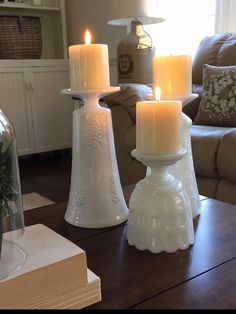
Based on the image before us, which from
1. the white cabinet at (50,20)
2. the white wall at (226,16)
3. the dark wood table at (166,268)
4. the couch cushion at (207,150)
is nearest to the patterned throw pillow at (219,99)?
the couch cushion at (207,150)

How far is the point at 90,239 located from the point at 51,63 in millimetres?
2536

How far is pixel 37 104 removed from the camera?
3043 millimetres

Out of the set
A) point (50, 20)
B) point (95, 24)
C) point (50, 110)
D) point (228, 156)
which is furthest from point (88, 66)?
point (50, 20)

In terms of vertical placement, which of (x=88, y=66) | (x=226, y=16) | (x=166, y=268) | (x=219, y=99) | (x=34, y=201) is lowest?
(x=34, y=201)

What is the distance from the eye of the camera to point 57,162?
3.18 metres

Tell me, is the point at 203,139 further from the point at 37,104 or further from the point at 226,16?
the point at 37,104

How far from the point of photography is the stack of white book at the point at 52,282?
1.65 feet

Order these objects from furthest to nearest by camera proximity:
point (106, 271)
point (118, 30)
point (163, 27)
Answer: point (118, 30), point (163, 27), point (106, 271)

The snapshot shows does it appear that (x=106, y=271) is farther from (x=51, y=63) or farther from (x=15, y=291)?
(x=51, y=63)

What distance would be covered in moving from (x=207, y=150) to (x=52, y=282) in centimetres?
119

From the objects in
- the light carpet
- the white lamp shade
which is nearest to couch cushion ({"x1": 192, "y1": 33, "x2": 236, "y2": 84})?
the white lamp shade

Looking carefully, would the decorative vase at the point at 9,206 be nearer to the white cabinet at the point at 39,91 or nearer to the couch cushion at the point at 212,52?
the couch cushion at the point at 212,52

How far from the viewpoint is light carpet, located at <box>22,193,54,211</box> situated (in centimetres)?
211

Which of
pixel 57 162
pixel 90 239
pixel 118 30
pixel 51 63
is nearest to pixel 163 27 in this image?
pixel 118 30
